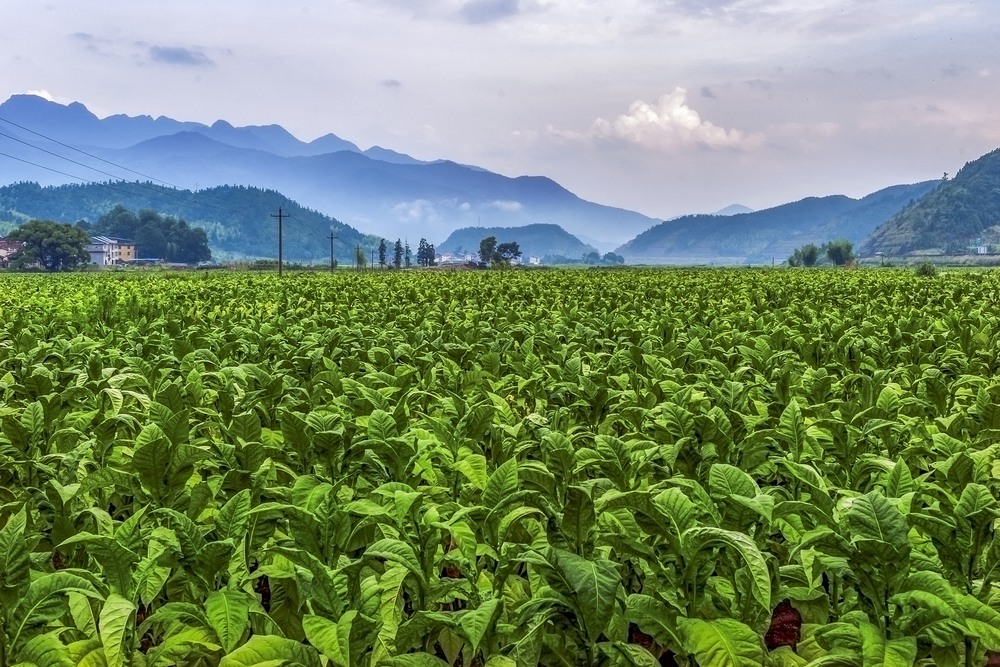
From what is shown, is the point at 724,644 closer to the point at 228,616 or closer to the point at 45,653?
the point at 228,616

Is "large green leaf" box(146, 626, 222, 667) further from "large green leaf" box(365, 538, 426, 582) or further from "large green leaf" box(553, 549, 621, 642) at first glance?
"large green leaf" box(553, 549, 621, 642)

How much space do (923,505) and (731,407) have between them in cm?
160

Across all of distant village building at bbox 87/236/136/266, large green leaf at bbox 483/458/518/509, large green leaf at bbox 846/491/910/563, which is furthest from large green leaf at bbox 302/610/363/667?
distant village building at bbox 87/236/136/266

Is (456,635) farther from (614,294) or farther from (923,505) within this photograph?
(614,294)

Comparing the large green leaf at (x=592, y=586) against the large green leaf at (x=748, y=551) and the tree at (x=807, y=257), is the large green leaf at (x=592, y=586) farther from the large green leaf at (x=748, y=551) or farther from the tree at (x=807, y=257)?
the tree at (x=807, y=257)

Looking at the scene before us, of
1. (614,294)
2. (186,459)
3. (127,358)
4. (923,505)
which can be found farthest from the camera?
(614,294)

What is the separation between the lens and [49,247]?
10931 cm

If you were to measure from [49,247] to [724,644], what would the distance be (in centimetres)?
12611

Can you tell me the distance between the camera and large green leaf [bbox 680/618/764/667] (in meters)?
2.21

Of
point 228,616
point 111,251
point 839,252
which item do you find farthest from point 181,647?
point 111,251

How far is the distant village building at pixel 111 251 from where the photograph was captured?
6339 inches

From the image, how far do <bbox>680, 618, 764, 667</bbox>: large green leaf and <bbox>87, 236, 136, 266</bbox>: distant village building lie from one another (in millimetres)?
175019

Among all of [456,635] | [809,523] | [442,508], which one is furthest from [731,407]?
[456,635]

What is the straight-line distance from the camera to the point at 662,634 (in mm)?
2465
